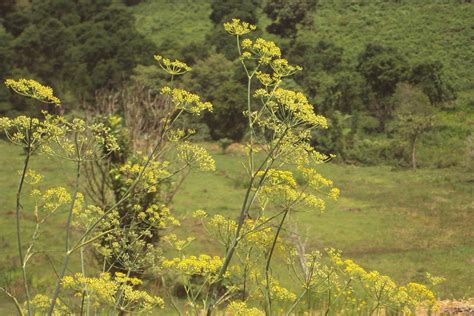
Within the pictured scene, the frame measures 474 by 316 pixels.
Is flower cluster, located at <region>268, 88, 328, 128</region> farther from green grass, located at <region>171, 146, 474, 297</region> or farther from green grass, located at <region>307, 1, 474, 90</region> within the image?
green grass, located at <region>307, 1, 474, 90</region>

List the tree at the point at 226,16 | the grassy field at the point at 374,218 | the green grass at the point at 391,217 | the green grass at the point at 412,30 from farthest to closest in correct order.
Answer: the tree at the point at 226,16, the green grass at the point at 412,30, the green grass at the point at 391,217, the grassy field at the point at 374,218

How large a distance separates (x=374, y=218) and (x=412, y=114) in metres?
17.8

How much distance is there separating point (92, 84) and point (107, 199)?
38361 mm

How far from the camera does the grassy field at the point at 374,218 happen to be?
60.1 feet

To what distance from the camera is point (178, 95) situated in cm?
382

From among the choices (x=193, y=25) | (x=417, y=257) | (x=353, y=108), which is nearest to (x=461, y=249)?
(x=417, y=257)

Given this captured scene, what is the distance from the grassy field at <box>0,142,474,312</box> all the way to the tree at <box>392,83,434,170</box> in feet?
10.2

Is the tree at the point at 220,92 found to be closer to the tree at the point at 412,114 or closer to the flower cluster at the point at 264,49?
the tree at the point at 412,114

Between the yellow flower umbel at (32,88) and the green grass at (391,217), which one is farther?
the green grass at (391,217)

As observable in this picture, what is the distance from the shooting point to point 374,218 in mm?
24578

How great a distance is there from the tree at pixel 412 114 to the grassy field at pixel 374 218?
311 cm

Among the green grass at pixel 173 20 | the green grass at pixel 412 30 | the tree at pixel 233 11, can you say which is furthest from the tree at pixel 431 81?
the green grass at pixel 173 20

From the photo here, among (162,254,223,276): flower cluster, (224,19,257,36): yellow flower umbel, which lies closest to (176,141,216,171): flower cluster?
(162,254,223,276): flower cluster

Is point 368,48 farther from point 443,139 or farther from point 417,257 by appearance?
point 417,257
